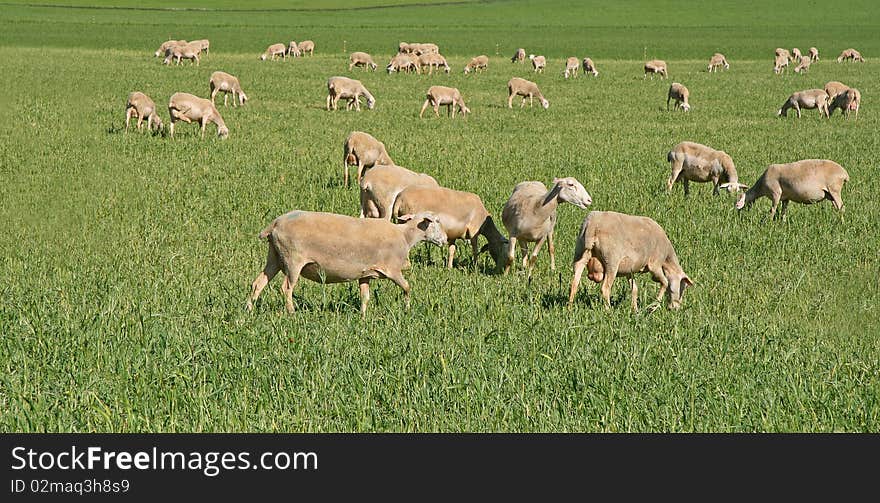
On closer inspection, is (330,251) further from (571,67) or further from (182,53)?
(182,53)

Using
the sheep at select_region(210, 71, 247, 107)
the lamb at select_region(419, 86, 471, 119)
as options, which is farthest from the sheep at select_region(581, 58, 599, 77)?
the sheep at select_region(210, 71, 247, 107)

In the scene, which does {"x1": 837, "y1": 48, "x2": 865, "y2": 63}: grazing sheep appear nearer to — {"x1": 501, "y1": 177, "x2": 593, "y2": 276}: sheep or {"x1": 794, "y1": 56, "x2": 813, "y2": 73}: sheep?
{"x1": 794, "y1": 56, "x2": 813, "y2": 73}: sheep

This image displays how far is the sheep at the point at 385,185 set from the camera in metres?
15.6

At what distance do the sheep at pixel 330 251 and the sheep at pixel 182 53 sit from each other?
45.9 metres

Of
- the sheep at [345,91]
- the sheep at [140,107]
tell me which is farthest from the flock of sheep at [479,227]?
the sheep at [345,91]

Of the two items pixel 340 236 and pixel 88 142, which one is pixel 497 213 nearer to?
pixel 340 236

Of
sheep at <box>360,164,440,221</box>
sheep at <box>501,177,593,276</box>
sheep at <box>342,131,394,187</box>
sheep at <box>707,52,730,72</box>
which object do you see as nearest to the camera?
sheep at <box>501,177,593,276</box>

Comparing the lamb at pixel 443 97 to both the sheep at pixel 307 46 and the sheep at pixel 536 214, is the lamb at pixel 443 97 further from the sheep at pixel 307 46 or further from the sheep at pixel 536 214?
the sheep at pixel 307 46

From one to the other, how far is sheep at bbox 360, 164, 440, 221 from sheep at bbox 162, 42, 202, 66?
135 feet

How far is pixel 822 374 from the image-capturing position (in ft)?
30.1

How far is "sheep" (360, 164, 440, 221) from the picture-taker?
15.6m

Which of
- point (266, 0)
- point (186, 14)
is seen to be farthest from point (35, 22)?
point (266, 0)

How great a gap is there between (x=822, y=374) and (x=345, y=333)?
451 centimetres

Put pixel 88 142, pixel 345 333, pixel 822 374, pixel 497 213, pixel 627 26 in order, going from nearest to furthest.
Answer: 1. pixel 822 374
2. pixel 345 333
3. pixel 497 213
4. pixel 88 142
5. pixel 627 26
